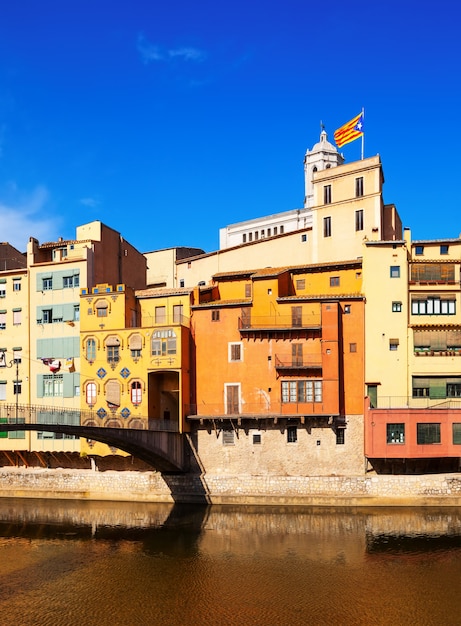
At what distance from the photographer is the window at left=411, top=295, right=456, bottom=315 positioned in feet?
157

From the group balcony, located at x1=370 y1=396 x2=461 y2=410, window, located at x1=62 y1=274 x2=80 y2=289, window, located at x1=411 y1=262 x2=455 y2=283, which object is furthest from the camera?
window, located at x1=62 y1=274 x2=80 y2=289

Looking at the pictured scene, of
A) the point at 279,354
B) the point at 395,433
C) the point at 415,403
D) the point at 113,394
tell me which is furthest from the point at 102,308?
the point at 415,403

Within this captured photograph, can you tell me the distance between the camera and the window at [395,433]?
44.8m

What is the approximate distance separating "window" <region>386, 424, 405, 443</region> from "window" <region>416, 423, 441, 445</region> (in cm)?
101

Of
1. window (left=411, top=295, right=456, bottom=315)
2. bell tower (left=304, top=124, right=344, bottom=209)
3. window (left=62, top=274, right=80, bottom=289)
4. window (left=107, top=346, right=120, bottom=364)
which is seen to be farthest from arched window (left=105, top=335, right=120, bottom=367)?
bell tower (left=304, top=124, right=344, bottom=209)

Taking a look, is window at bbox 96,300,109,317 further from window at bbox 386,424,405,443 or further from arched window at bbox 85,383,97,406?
window at bbox 386,424,405,443

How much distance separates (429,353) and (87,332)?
26112 mm

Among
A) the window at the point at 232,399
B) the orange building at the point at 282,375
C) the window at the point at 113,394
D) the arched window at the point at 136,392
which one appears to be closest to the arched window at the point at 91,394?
the window at the point at 113,394

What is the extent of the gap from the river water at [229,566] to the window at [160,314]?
1459 cm

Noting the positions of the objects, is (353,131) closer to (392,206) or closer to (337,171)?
(337,171)

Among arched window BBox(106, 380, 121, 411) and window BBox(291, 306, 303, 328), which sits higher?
window BBox(291, 306, 303, 328)

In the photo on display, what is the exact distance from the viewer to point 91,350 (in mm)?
50812

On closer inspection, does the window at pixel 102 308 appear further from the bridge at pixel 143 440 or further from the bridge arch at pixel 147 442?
the bridge arch at pixel 147 442

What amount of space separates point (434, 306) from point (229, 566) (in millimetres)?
25320
